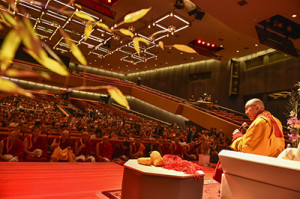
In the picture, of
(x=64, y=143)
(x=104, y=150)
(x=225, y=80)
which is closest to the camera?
(x=64, y=143)

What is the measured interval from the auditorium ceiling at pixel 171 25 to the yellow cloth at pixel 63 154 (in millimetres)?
2786

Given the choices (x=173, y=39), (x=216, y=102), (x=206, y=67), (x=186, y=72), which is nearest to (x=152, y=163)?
(x=173, y=39)

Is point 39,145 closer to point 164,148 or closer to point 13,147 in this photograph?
point 13,147

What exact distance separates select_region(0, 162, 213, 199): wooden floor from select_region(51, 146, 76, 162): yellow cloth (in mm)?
654

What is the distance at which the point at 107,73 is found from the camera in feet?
81.2

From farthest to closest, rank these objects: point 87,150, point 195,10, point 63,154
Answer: point 195,10 → point 87,150 → point 63,154

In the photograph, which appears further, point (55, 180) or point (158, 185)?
point (55, 180)

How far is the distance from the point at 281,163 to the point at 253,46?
1137 cm

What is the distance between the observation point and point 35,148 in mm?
4766

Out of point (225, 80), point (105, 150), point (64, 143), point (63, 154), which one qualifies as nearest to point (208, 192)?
point (105, 150)

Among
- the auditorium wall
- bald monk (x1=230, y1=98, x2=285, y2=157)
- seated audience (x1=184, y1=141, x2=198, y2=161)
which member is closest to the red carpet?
bald monk (x1=230, y1=98, x2=285, y2=157)

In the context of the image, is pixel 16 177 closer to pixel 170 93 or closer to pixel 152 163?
pixel 152 163

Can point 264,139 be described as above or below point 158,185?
above

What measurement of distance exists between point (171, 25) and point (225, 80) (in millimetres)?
6154
